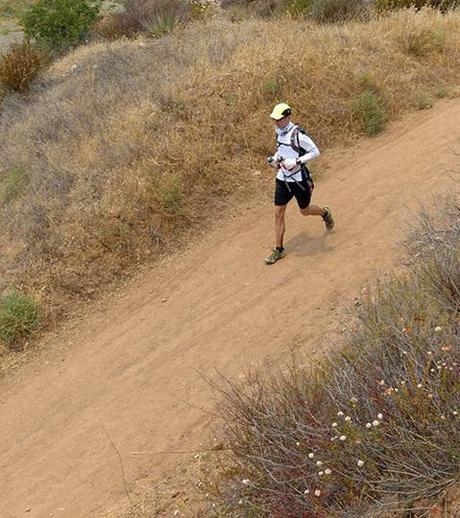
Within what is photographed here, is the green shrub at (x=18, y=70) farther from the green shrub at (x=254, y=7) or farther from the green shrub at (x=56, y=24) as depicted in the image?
the green shrub at (x=254, y=7)

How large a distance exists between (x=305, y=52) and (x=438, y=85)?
2.41 m

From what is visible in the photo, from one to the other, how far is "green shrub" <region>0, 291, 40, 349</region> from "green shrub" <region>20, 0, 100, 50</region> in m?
12.5

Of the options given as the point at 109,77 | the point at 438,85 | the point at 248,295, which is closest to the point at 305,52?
the point at 438,85

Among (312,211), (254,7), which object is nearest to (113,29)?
(254,7)

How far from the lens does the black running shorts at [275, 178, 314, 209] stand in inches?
298

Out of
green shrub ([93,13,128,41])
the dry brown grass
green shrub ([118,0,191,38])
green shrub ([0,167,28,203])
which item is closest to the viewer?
the dry brown grass

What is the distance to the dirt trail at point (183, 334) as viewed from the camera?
5746 mm

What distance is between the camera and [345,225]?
835 centimetres

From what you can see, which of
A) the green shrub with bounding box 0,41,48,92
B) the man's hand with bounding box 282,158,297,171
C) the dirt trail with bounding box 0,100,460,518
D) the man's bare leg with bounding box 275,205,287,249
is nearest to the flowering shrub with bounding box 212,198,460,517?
the dirt trail with bounding box 0,100,460,518

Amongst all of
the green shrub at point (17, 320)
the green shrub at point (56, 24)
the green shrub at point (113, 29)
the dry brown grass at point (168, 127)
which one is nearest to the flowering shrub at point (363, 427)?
the green shrub at point (17, 320)

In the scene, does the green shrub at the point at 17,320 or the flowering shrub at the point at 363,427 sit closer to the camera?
the flowering shrub at the point at 363,427

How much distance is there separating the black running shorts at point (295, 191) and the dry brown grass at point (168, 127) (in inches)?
71.3

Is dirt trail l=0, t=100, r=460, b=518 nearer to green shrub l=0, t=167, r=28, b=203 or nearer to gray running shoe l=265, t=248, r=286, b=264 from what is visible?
gray running shoe l=265, t=248, r=286, b=264

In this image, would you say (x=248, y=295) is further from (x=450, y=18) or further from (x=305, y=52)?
(x=450, y=18)
